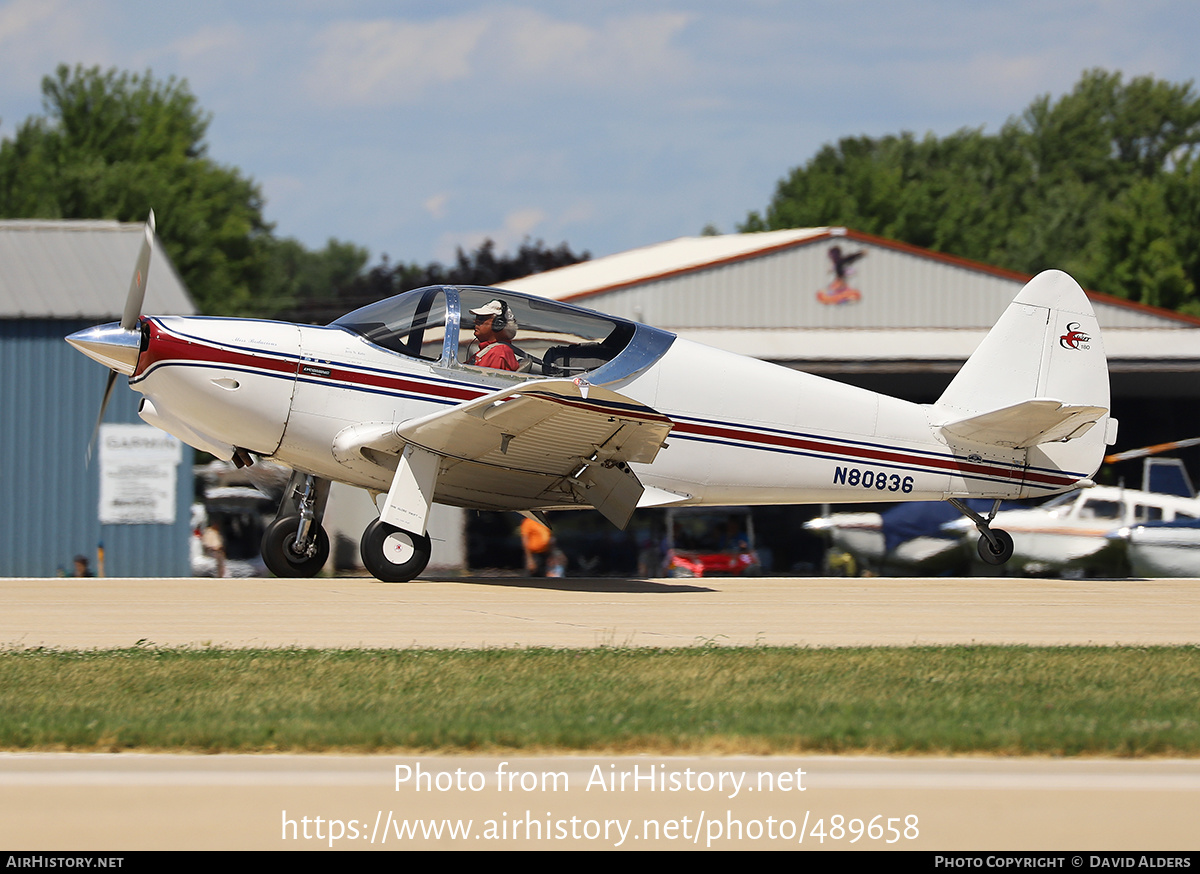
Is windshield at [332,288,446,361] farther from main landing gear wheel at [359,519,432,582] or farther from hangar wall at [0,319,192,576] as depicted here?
Answer: hangar wall at [0,319,192,576]

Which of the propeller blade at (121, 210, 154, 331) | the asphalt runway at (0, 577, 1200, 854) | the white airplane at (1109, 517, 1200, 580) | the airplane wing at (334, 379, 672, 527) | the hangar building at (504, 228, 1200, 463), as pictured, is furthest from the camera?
the hangar building at (504, 228, 1200, 463)

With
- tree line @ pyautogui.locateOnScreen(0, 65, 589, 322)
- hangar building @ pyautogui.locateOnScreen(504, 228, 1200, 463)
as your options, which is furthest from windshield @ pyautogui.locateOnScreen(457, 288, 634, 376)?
tree line @ pyautogui.locateOnScreen(0, 65, 589, 322)

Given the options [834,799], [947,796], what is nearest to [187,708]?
[834,799]

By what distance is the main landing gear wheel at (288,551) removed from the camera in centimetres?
1155

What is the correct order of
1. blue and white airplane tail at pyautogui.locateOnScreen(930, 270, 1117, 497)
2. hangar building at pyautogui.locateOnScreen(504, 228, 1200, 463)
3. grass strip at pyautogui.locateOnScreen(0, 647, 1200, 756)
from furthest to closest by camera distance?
hangar building at pyautogui.locateOnScreen(504, 228, 1200, 463), blue and white airplane tail at pyautogui.locateOnScreen(930, 270, 1117, 497), grass strip at pyautogui.locateOnScreen(0, 647, 1200, 756)

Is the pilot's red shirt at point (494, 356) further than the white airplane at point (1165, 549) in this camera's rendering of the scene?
No

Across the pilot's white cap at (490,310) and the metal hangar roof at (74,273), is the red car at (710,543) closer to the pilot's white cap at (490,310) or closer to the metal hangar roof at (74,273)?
the metal hangar roof at (74,273)

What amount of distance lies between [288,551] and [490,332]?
278 cm

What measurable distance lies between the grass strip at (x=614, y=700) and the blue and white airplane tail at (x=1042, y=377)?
4.92 m

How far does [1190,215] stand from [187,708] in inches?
2085

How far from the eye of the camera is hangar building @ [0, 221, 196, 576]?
755 inches

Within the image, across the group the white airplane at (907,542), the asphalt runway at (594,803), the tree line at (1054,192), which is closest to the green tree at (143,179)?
the tree line at (1054,192)

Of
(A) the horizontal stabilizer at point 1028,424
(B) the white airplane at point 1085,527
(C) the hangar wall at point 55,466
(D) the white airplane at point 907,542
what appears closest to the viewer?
(A) the horizontal stabilizer at point 1028,424

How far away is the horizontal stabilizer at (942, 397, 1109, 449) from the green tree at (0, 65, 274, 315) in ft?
161
